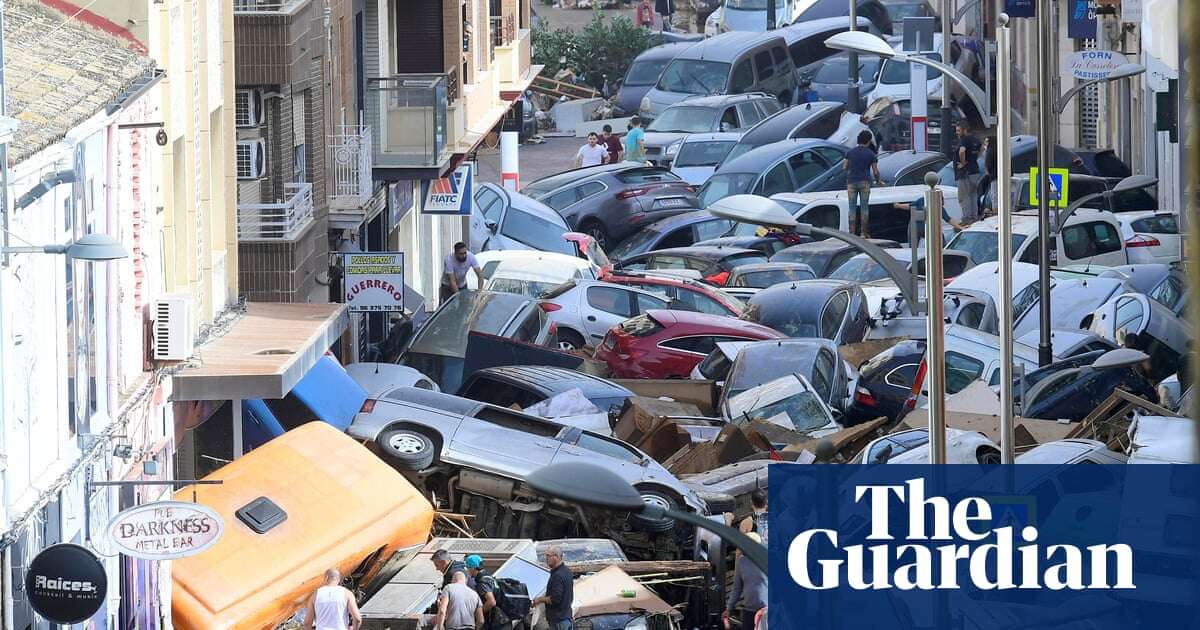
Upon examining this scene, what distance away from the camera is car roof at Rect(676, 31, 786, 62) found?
53.1m

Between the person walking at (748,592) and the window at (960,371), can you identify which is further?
the window at (960,371)

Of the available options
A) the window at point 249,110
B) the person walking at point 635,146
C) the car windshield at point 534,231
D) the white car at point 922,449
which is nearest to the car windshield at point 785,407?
the white car at point 922,449

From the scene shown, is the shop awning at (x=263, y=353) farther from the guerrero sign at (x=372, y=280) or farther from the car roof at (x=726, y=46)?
the car roof at (x=726, y=46)

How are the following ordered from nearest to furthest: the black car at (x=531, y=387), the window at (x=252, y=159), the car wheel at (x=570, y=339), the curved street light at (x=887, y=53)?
1. the curved street light at (x=887, y=53)
2. the black car at (x=531, y=387)
3. the window at (x=252, y=159)
4. the car wheel at (x=570, y=339)

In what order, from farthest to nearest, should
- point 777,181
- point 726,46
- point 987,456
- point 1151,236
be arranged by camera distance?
point 726,46 → point 777,181 → point 1151,236 → point 987,456

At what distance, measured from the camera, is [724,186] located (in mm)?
41219

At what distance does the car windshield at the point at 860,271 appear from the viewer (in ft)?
103

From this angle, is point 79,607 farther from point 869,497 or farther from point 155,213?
point 869,497

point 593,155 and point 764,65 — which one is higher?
A: point 764,65

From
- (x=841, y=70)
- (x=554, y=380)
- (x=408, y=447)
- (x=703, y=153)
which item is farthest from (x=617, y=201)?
(x=408, y=447)

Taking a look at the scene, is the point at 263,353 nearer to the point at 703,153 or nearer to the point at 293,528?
the point at 293,528

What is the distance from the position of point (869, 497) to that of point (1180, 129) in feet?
58.6

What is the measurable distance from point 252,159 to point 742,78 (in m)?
29.4

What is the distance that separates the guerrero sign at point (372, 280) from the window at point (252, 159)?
6.05ft
